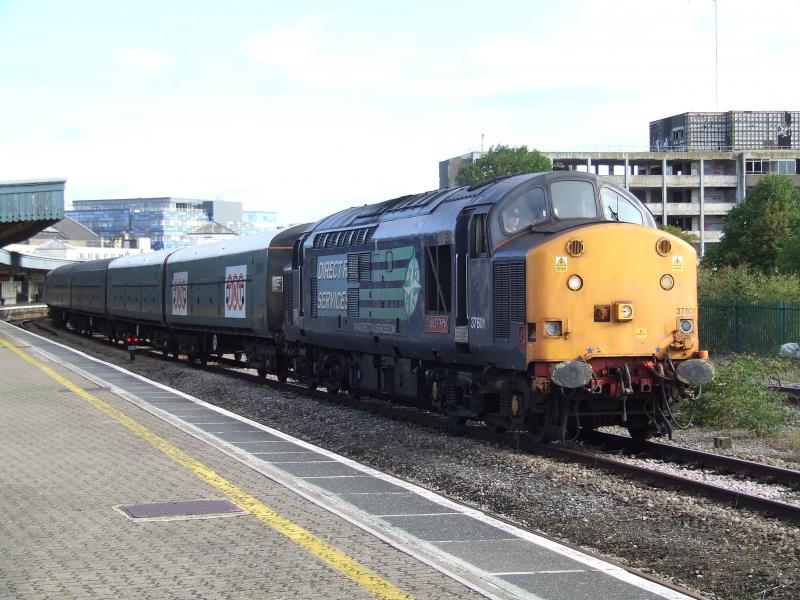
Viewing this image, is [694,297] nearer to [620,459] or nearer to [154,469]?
[620,459]

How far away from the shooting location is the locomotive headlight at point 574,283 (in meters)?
12.4

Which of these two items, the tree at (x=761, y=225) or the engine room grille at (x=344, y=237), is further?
the tree at (x=761, y=225)

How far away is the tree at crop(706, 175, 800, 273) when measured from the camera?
221 feet

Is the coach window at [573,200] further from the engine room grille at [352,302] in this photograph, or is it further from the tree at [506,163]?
the tree at [506,163]

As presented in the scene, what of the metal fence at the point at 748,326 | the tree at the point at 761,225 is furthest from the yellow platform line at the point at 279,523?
the tree at the point at 761,225

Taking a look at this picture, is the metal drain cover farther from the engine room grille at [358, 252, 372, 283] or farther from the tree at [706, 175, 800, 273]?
the tree at [706, 175, 800, 273]

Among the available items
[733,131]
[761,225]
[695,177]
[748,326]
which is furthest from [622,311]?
[733,131]

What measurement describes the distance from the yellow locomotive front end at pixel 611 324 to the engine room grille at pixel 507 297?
0.54ft

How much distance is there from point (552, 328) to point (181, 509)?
539cm

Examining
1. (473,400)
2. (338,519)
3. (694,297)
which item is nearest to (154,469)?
(338,519)

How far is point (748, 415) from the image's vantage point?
15.3 meters

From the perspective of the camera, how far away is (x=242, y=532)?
8.16 m

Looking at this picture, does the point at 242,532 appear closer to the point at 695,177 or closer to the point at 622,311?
the point at 622,311

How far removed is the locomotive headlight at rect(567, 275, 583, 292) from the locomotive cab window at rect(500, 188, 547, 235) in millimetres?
1185
